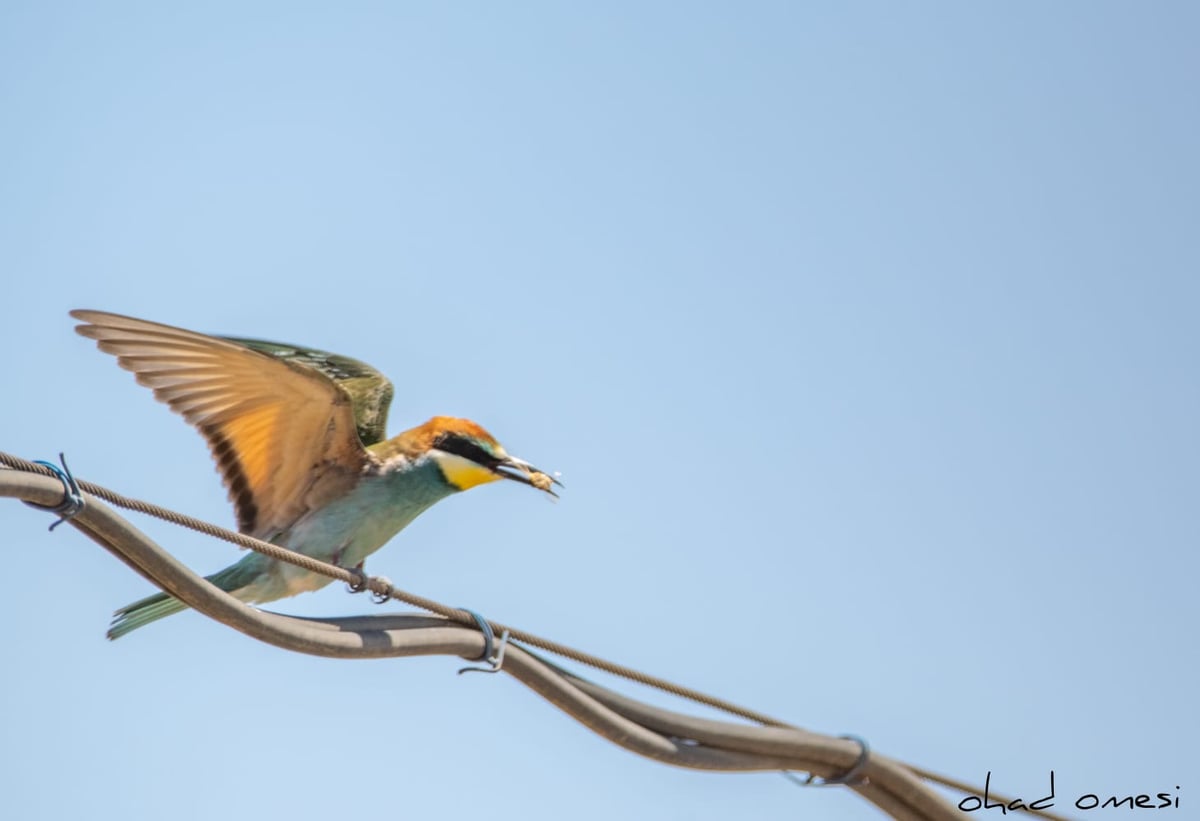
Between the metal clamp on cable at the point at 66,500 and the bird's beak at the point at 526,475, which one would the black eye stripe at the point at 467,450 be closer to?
the bird's beak at the point at 526,475

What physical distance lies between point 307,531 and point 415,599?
179 cm

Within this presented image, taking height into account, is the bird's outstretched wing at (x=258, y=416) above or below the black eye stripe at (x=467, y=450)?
below

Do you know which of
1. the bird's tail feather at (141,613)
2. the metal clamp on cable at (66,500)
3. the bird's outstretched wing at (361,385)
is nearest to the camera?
the metal clamp on cable at (66,500)

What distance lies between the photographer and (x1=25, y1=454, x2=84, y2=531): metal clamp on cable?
7.48 ft

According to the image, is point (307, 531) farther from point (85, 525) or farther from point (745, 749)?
point (85, 525)

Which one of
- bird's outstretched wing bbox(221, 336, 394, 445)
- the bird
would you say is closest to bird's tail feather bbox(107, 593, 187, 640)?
the bird

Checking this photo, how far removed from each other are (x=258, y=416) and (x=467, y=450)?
580mm

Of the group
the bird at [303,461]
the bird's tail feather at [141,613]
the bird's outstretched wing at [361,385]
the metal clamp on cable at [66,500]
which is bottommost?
the metal clamp on cable at [66,500]

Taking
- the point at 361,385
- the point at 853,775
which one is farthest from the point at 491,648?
the point at 361,385

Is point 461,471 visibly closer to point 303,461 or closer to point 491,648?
point 303,461

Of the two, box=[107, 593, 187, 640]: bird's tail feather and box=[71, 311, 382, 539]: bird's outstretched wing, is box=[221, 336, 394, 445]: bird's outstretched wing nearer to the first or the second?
box=[71, 311, 382, 539]: bird's outstretched wing

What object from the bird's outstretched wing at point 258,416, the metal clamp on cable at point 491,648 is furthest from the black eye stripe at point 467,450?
the metal clamp on cable at point 491,648

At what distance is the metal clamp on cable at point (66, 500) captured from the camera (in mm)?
2281

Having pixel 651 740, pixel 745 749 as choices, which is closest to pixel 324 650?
pixel 651 740
